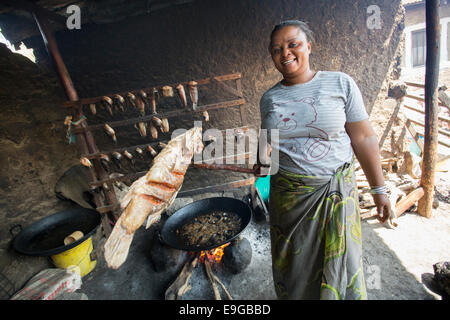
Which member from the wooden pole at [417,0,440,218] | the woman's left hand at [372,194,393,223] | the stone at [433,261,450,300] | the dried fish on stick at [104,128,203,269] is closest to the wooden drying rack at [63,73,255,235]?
the dried fish on stick at [104,128,203,269]

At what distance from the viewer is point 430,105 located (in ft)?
10.1

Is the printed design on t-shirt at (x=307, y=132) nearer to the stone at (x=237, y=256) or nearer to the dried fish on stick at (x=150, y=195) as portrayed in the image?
the dried fish on stick at (x=150, y=195)

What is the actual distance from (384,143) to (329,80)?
3782 mm

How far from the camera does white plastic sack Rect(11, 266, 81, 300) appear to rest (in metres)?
2.53

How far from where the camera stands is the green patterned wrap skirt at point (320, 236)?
58.4 inches

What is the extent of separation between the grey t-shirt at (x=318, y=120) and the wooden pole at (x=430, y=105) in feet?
8.40

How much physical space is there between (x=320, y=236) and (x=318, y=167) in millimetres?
529

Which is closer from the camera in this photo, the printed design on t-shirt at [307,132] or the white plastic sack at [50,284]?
the printed design on t-shirt at [307,132]

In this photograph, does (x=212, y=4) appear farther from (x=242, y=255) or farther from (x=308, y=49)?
(x=242, y=255)

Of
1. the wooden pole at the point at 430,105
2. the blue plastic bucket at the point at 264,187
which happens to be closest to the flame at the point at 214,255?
the blue plastic bucket at the point at 264,187

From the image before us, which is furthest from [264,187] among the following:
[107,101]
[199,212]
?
[107,101]

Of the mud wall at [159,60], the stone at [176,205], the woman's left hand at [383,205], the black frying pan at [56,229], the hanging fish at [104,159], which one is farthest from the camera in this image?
the stone at [176,205]

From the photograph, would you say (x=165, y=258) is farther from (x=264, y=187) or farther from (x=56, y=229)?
(x=264, y=187)

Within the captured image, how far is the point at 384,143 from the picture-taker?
4.29 metres
